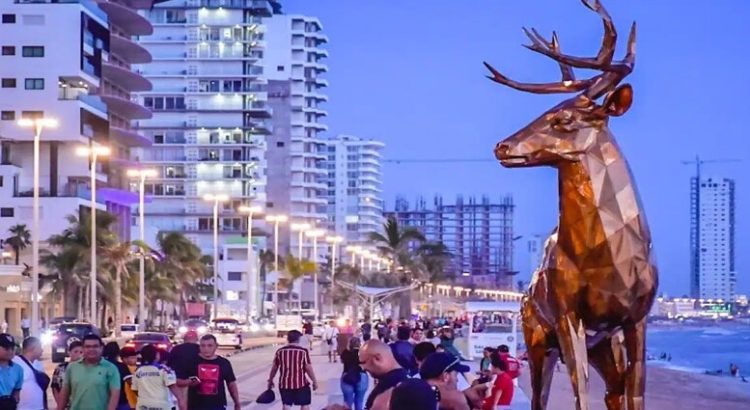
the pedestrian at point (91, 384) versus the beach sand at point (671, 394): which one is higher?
the pedestrian at point (91, 384)

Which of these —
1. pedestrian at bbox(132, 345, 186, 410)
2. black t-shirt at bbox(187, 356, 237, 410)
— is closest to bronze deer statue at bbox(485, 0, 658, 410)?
pedestrian at bbox(132, 345, 186, 410)

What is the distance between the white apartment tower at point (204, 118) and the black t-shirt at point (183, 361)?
426 ft

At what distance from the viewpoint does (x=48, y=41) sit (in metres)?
84.0

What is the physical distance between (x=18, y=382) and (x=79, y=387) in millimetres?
669

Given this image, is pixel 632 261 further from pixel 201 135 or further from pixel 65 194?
pixel 201 135

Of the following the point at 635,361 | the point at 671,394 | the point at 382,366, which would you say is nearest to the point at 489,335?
the point at 671,394

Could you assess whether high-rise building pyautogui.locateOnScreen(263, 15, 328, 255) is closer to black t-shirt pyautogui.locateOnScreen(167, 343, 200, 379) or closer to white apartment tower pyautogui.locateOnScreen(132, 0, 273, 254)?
white apartment tower pyautogui.locateOnScreen(132, 0, 273, 254)

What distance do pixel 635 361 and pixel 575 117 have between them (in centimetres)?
196

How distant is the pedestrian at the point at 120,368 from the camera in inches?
541

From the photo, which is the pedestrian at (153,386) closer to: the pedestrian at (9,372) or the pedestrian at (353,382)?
the pedestrian at (9,372)

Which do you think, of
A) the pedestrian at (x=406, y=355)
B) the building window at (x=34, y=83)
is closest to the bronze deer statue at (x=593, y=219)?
the pedestrian at (x=406, y=355)

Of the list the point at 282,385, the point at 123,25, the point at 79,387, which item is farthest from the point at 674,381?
the point at 123,25

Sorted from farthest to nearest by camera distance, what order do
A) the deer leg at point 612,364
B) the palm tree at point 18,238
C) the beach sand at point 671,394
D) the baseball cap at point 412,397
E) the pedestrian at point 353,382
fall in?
the palm tree at point 18,238
the beach sand at point 671,394
the pedestrian at point 353,382
the deer leg at point 612,364
the baseball cap at point 412,397

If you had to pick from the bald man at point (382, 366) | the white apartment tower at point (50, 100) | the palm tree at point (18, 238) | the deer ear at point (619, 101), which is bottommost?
the palm tree at point (18, 238)
